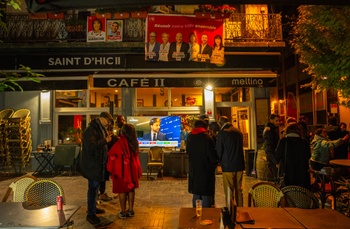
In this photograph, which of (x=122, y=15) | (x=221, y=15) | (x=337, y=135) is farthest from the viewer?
(x=122, y=15)

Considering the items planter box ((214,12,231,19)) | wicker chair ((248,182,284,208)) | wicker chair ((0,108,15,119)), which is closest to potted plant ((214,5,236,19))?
planter box ((214,12,231,19))

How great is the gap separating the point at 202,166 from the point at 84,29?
7921mm

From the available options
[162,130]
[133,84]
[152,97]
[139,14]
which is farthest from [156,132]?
[139,14]

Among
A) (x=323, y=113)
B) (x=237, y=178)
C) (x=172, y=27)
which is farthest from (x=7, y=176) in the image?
(x=323, y=113)

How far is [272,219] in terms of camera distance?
342cm

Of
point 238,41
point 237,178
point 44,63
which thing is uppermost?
point 238,41

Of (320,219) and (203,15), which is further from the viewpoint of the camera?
(203,15)

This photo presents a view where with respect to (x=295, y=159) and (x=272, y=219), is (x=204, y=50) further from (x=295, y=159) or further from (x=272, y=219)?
(x=272, y=219)

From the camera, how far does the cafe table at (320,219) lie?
322 centimetres

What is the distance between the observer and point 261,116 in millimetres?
11664

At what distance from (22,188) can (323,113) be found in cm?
1438

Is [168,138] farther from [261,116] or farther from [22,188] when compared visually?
[22,188]

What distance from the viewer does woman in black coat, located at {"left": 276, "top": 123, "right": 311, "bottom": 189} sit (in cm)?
571

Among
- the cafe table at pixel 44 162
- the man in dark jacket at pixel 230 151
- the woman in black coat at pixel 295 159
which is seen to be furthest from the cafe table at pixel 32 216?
the cafe table at pixel 44 162
